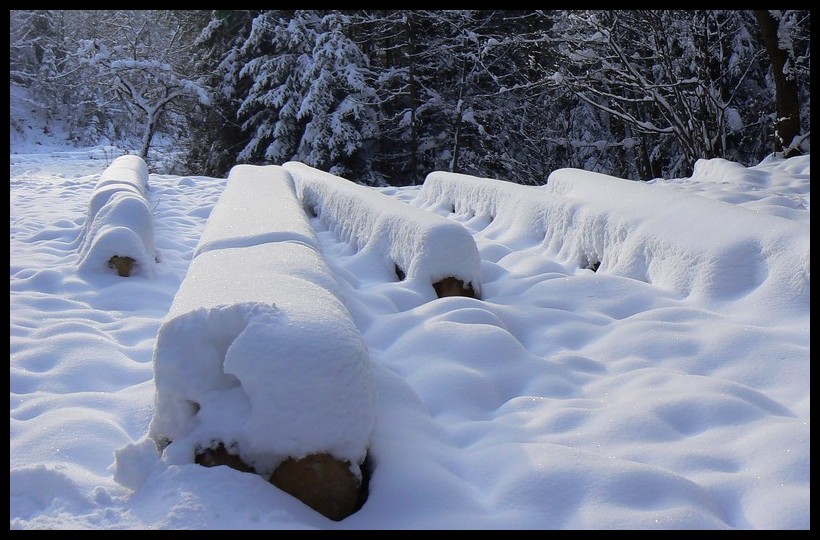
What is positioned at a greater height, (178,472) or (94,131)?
(94,131)

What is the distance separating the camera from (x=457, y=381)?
2479 millimetres

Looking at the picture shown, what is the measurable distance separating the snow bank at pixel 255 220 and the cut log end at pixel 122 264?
0.59 meters

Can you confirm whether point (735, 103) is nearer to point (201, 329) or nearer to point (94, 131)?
point (201, 329)

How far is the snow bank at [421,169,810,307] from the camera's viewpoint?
10.3ft

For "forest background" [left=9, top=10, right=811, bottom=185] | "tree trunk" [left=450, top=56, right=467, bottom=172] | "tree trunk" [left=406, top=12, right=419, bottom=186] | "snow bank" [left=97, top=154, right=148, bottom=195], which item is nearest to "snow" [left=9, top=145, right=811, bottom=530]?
"snow bank" [left=97, top=154, right=148, bottom=195]

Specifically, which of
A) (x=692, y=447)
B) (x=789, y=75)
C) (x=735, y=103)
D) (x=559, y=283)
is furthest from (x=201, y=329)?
(x=735, y=103)

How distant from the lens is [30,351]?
2.96 metres

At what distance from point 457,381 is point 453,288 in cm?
118

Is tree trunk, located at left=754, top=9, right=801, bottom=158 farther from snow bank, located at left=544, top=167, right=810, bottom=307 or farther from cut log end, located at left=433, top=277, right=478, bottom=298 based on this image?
cut log end, located at left=433, top=277, right=478, bottom=298

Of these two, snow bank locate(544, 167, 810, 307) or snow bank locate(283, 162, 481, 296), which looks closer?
snow bank locate(544, 167, 810, 307)

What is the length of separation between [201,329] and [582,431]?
4.02ft

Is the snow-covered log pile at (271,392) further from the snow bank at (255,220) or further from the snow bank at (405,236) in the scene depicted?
the snow bank at (405,236)

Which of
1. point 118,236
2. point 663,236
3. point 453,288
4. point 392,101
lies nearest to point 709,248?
point 663,236

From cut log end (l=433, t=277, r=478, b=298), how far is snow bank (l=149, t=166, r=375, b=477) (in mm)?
1460
